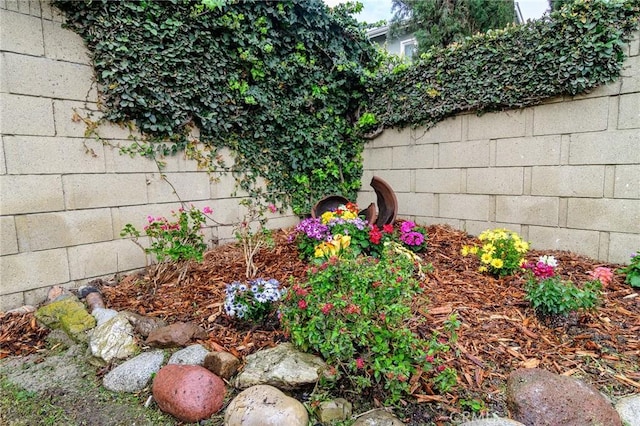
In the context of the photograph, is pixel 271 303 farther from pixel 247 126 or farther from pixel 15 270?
pixel 247 126

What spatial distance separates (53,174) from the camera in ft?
8.11

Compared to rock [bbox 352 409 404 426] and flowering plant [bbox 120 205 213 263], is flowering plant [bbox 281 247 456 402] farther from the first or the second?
flowering plant [bbox 120 205 213 263]

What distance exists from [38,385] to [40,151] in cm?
156

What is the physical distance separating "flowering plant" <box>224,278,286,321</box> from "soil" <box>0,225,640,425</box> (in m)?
0.09

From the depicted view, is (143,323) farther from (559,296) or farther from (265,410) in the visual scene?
(559,296)

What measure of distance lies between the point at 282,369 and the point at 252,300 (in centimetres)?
59

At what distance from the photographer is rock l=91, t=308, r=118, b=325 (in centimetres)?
221

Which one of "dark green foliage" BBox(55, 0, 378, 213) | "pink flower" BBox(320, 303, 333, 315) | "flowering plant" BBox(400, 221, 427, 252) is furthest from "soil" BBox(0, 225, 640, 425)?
"dark green foliage" BBox(55, 0, 378, 213)

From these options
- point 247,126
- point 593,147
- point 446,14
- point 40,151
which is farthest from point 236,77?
point 446,14

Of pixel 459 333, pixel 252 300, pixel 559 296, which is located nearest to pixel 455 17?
pixel 559 296

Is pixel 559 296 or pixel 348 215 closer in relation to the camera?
pixel 559 296

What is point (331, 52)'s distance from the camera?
400 cm

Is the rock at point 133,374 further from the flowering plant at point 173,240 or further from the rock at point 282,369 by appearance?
the flowering plant at point 173,240

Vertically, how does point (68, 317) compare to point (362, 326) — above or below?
below
